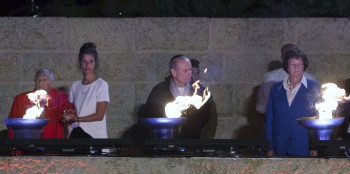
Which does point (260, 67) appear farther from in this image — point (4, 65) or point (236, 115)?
point (4, 65)

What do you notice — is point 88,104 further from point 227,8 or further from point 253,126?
point 227,8

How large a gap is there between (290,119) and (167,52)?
8.01 feet

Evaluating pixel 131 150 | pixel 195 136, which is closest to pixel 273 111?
pixel 195 136

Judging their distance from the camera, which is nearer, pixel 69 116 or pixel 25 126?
pixel 25 126

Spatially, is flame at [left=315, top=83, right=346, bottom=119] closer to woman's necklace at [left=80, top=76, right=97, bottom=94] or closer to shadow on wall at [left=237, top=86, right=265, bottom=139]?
woman's necklace at [left=80, top=76, right=97, bottom=94]

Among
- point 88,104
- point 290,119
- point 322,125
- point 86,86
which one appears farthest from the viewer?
point 86,86

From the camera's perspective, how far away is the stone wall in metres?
9.91

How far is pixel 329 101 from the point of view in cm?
693

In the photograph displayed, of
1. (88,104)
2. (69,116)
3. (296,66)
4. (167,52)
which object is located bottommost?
(69,116)

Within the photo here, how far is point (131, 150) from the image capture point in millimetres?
9086

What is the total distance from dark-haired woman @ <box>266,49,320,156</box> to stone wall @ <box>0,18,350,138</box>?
6.39ft

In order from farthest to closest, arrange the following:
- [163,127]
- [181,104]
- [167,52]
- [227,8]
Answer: [227,8]
[167,52]
[181,104]
[163,127]

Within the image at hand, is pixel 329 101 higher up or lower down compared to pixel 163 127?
higher up

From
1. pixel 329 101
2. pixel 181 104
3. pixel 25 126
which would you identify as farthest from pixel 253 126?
pixel 25 126
